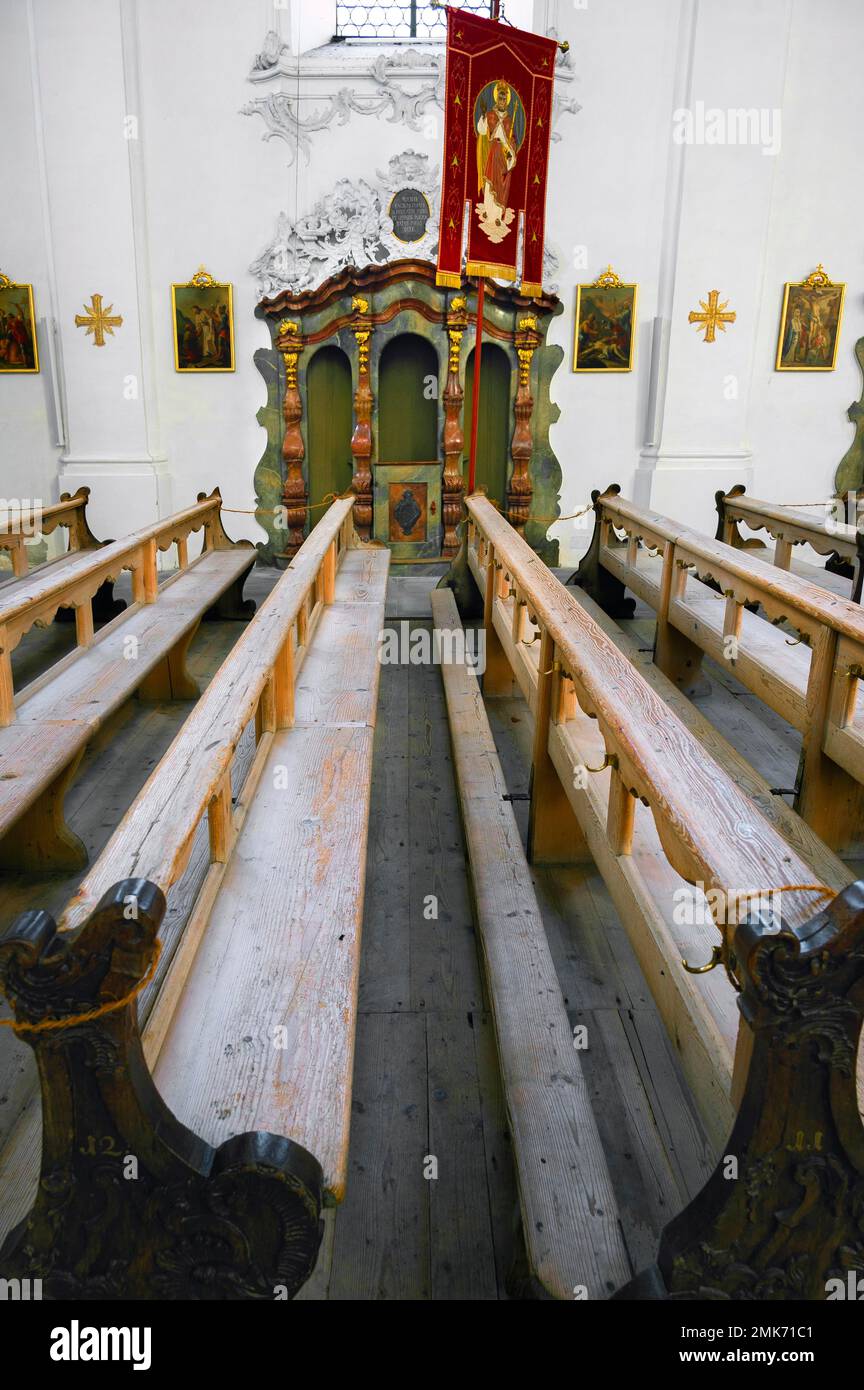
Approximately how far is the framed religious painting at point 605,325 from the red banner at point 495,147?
158 centimetres

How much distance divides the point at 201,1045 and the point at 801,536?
5.20 metres

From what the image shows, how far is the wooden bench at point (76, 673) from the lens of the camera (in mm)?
3090

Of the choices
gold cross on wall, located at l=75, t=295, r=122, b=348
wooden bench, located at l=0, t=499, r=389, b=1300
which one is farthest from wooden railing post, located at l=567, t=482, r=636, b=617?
gold cross on wall, located at l=75, t=295, r=122, b=348

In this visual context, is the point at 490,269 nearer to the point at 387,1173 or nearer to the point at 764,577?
the point at 764,577

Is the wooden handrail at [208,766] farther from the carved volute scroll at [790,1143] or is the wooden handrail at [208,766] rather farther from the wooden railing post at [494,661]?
the wooden railing post at [494,661]

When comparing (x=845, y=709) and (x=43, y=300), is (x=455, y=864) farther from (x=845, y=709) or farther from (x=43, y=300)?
(x=43, y=300)

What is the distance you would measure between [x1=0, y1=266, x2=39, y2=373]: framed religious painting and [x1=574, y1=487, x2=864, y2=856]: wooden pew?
6.02 m

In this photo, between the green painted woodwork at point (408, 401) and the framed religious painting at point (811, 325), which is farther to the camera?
the green painted woodwork at point (408, 401)

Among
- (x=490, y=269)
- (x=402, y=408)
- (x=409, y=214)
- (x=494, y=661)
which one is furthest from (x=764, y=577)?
(x=409, y=214)

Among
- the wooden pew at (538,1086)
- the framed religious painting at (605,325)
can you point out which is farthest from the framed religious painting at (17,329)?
the wooden pew at (538,1086)

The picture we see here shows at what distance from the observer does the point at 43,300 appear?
855 cm

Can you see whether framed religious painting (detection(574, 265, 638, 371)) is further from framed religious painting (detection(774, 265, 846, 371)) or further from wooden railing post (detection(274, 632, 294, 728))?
wooden railing post (detection(274, 632, 294, 728))

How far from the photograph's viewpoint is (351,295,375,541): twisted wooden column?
8.27 meters
